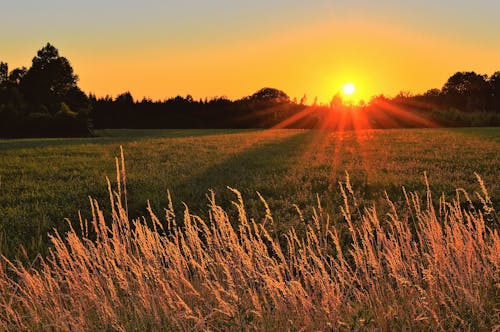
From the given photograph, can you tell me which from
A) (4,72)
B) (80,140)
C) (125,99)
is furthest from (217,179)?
(125,99)

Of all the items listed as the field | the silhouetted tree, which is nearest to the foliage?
the silhouetted tree

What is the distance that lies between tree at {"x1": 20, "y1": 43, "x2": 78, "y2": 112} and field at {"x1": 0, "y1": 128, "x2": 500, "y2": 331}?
1624 inches

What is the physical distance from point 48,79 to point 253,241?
195 ft

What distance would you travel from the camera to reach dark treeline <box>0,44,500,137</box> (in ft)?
159

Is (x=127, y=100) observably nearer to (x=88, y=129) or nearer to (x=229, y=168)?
(x=88, y=129)

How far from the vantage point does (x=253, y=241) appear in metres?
4.52

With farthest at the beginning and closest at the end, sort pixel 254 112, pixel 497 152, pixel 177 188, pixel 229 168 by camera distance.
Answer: pixel 254 112 → pixel 497 152 → pixel 229 168 → pixel 177 188

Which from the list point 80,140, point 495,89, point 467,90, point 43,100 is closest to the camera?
point 80,140

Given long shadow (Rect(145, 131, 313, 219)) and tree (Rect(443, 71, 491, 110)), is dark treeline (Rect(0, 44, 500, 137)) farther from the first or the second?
long shadow (Rect(145, 131, 313, 219))

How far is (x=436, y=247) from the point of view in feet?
16.0

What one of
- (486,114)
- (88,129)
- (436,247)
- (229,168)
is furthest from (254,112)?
(436,247)

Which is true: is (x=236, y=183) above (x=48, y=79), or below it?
below

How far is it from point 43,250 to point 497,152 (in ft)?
53.7

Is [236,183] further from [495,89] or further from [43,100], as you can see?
[495,89]
